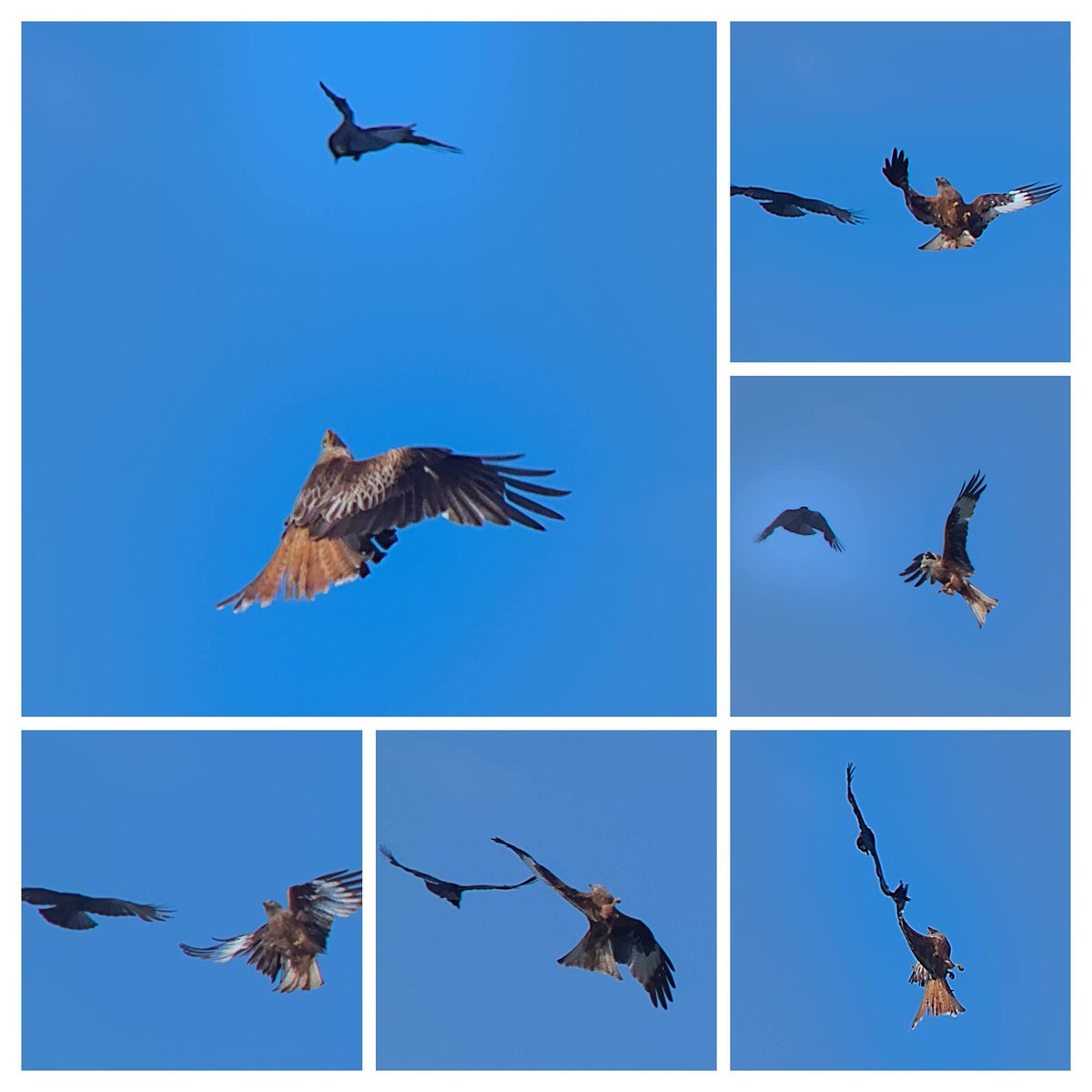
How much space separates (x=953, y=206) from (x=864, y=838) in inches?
33.6

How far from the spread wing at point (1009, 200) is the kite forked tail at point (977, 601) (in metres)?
0.49

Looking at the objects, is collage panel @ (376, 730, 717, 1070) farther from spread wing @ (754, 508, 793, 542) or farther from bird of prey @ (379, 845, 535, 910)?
spread wing @ (754, 508, 793, 542)

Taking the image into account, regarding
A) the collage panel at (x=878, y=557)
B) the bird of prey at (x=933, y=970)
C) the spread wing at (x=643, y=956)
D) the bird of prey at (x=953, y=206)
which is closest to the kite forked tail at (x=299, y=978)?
the spread wing at (x=643, y=956)

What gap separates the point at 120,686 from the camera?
5.97 feet

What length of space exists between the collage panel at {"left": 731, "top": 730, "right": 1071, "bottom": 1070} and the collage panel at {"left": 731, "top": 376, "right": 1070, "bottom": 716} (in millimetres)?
59

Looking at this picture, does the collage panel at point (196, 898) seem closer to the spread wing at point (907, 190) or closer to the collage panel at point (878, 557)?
the collage panel at point (878, 557)

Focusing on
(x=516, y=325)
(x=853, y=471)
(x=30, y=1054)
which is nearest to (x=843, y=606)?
(x=853, y=471)

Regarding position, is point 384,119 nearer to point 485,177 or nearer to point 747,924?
point 485,177

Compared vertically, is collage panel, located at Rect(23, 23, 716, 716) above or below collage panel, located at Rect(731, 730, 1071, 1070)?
above

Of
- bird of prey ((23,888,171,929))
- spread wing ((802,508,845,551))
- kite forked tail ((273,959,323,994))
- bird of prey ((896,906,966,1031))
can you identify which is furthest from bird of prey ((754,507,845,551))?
bird of prey ((23,888,171,929))

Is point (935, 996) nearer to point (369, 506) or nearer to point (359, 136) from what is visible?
point (369, 506)

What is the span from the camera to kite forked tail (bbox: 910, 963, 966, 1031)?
1.82 metres

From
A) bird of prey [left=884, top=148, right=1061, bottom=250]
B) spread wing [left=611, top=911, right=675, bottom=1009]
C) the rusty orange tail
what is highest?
bird of prey [left=884, top=148, right=1061, bottom=250]

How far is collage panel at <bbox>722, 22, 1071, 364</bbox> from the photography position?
1.82 meters
